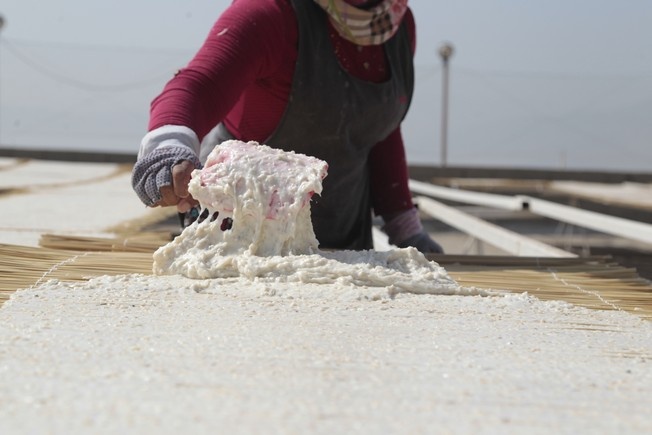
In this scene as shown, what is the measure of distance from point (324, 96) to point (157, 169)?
1.60 feet

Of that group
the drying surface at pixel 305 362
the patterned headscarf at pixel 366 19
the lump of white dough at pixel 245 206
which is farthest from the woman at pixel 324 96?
the drying surface at pixel 305 362

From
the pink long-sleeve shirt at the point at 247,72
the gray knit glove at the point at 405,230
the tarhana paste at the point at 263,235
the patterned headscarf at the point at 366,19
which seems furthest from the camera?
the gray knit glove at the point at 405,230

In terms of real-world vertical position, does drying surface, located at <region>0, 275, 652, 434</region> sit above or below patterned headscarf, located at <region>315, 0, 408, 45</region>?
below

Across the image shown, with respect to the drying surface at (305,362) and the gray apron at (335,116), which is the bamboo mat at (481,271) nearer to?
the drying surface at (305,362)

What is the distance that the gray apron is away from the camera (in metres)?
1.40

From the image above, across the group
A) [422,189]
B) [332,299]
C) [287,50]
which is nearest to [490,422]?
[332,299]

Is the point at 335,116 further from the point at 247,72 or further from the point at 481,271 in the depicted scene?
the point at 481,271

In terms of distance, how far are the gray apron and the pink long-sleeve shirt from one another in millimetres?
20

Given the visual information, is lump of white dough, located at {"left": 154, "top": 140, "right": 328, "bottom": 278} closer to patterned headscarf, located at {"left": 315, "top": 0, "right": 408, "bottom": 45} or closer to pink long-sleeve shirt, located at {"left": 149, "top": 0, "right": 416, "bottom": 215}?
pink long-sleeve shirt, located at {"left": 149, "top": 0, "right": 416, "bottom": 215}

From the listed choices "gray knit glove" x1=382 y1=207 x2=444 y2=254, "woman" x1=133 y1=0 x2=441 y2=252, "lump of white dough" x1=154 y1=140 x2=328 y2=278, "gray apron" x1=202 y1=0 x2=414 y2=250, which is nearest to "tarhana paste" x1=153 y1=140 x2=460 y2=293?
"lump of white dough" x1=154 y1=140 x2=328 y2=278

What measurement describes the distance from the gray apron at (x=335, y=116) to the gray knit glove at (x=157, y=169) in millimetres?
436

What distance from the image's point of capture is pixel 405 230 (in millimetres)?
1654

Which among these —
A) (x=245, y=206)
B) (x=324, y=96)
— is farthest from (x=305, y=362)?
(x=324, y=96)

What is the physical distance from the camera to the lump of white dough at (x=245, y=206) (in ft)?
3.01
